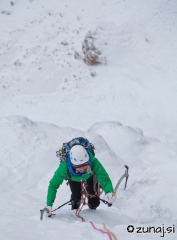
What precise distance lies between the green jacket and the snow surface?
401mm

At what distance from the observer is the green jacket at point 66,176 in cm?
399

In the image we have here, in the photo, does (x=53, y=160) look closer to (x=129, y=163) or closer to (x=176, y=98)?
(x=129, y=163)

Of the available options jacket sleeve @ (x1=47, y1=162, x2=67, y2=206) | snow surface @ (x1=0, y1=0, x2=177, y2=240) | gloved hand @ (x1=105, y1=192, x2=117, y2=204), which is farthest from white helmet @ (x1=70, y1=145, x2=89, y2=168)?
snow surface @ (x1=0, y1=0, x2=177, y2=240)

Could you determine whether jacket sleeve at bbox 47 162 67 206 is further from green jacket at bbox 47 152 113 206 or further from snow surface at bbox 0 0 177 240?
snow surface at bbox 0 0 177 240

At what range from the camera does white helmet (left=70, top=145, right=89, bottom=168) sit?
12.3 feet

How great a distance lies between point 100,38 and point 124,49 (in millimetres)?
1740

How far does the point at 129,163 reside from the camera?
8602 mm

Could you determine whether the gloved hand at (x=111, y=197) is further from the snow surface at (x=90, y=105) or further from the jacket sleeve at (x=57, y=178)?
the jacket sleeve at (x=57, y=178)

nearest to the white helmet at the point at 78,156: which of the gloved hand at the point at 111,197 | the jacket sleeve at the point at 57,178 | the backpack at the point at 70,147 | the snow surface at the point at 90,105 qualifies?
the backpack at the point at 70,147

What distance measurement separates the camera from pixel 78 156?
3.76 meters

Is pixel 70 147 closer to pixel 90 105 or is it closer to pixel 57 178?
pixel 57 178

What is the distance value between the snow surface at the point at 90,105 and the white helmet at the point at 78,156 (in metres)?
0.88

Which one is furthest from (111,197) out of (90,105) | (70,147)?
(90,105)

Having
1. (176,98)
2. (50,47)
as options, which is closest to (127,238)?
(176,98)
